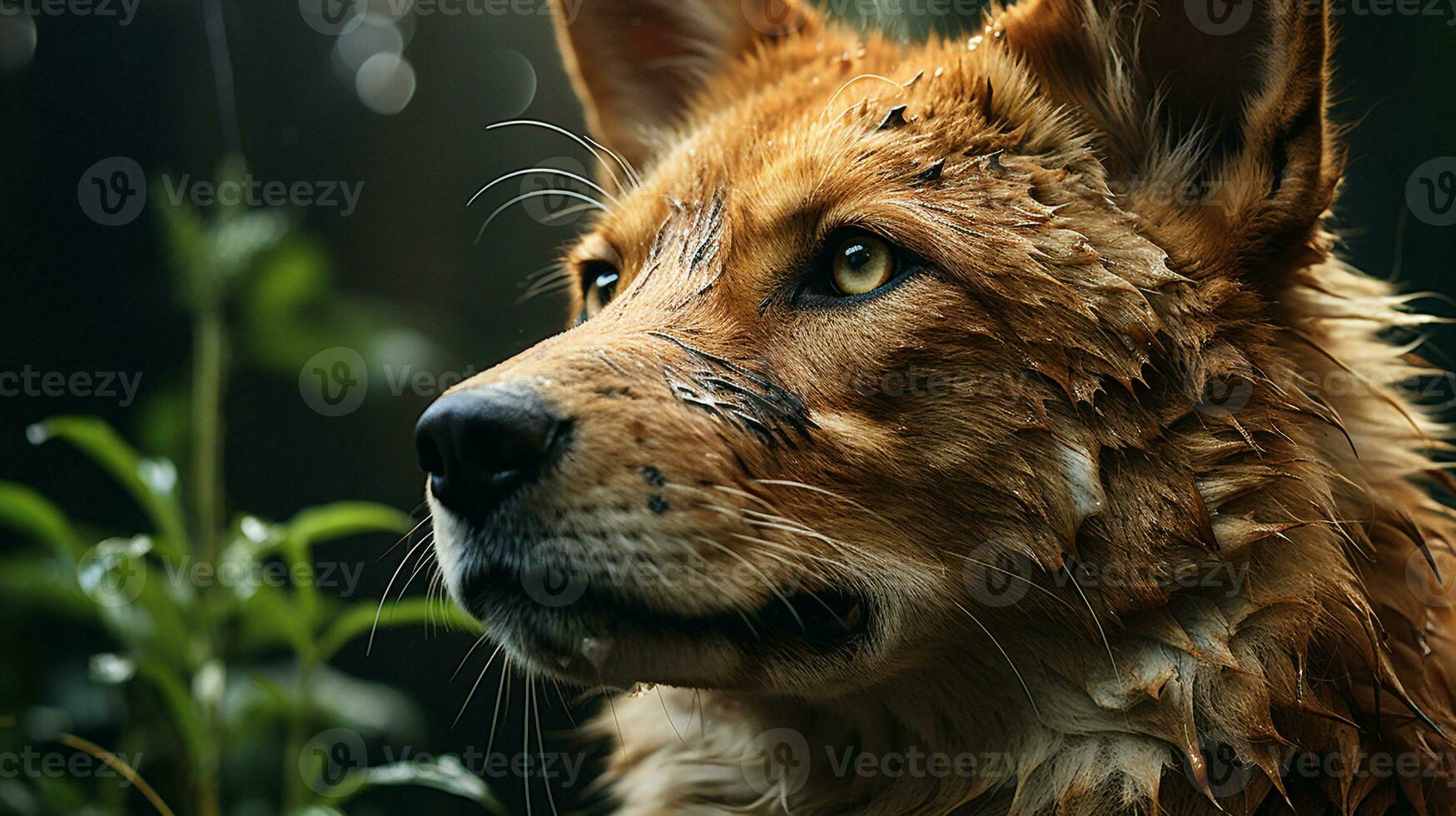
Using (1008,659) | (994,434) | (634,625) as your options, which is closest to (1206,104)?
(994,434)

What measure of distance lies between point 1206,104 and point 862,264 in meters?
0.73

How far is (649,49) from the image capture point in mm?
2873

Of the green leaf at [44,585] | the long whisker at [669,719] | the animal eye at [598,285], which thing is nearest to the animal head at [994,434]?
the animal eye at [598,285]

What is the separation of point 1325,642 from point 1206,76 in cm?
102

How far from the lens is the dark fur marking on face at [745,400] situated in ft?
5.69

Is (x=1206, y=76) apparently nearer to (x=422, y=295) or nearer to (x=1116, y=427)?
(x=1116, y=427)

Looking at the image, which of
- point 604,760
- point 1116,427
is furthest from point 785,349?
point 604,760

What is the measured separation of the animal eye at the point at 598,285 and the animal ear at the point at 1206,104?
993 millimetres

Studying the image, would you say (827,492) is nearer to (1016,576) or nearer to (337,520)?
(1016,576)

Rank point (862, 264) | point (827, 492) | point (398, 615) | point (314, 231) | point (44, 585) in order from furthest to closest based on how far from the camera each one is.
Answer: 1. point (314, 231)
2. point (44, 585)
3. point (398, 615)
4. point (862, 264)
5. point (827, 492)

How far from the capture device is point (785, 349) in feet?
6.15

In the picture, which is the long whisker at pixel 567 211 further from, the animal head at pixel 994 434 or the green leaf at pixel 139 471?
the green leaf at pixel 139 471

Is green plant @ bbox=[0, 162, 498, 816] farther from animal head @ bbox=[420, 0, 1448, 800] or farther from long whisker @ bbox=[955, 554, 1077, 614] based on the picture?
long whisker @ bbox=[955, 554, 1077, 614]

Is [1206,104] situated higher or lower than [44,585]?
higher
